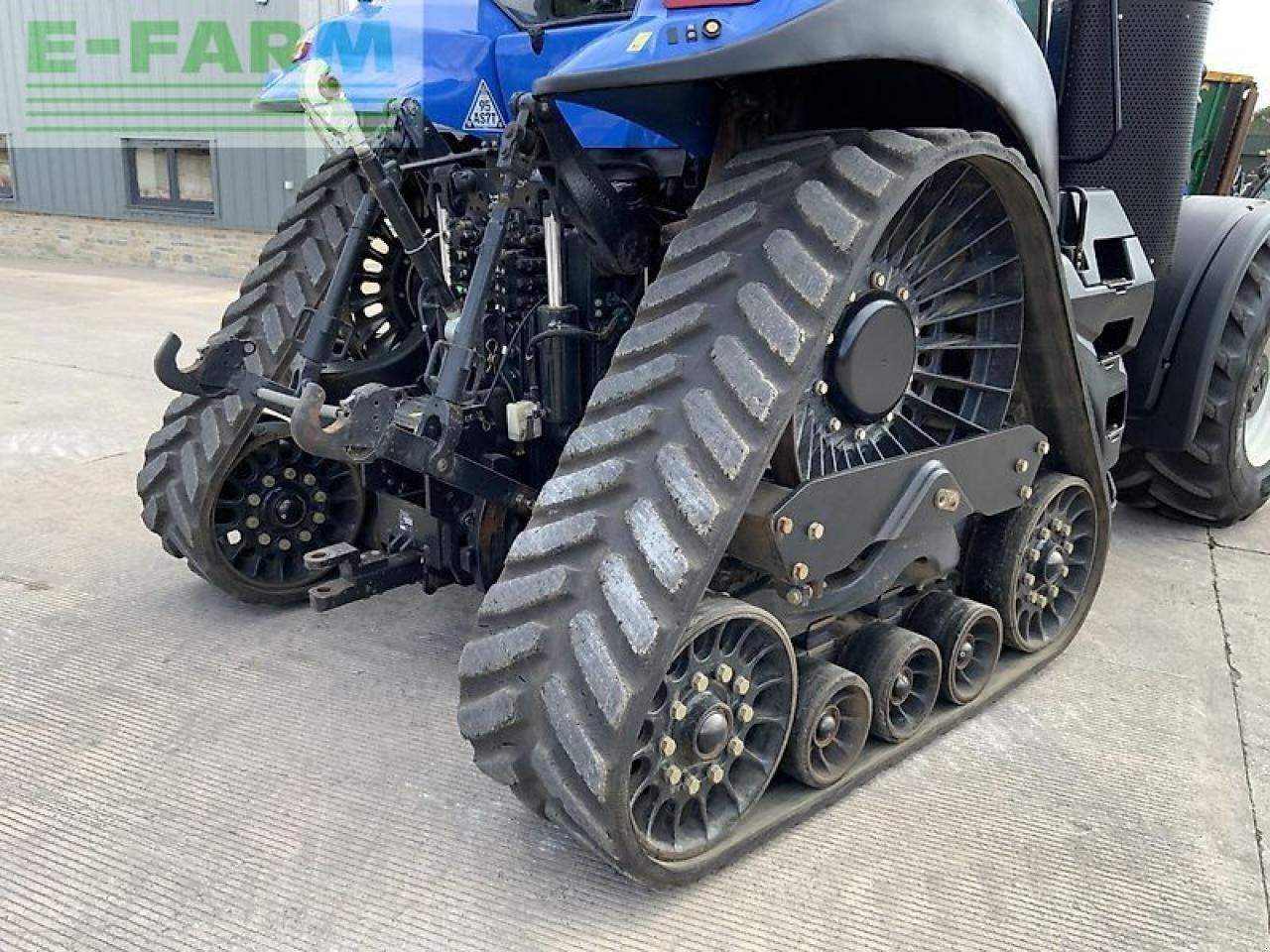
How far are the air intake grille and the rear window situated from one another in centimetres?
164

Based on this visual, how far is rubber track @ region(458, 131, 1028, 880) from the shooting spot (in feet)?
7.33

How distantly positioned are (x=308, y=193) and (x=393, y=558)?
1471 millimetres

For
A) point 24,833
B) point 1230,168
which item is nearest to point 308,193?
point 24,833

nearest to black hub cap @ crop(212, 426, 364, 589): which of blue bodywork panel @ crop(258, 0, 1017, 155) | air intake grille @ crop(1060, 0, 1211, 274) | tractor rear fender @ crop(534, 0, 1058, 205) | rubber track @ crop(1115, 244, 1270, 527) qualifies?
blue bodywork panel @ crop(258, 0, 1017, 155)

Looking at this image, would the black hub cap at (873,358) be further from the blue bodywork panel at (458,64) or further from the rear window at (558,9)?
the rear window at (558,9)

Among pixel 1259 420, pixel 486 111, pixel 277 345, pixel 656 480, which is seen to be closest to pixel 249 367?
pixel 277 345

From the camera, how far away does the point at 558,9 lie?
3.31 metres

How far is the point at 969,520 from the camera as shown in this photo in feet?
11.3

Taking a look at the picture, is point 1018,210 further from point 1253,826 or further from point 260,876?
point 260,876

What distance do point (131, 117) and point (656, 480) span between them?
48.5 feet

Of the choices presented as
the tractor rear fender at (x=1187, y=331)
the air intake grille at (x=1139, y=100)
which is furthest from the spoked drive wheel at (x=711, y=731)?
the tractor rear fender at (x=1187, y=331)

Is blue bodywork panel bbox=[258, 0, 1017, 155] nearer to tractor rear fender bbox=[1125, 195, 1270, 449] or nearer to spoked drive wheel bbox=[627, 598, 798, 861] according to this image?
spoked drive wheel bbox=[627, 598, 798, 861]

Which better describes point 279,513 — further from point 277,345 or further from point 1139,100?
point 1139,100

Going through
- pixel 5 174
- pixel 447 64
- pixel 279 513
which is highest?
pixel 447 64
